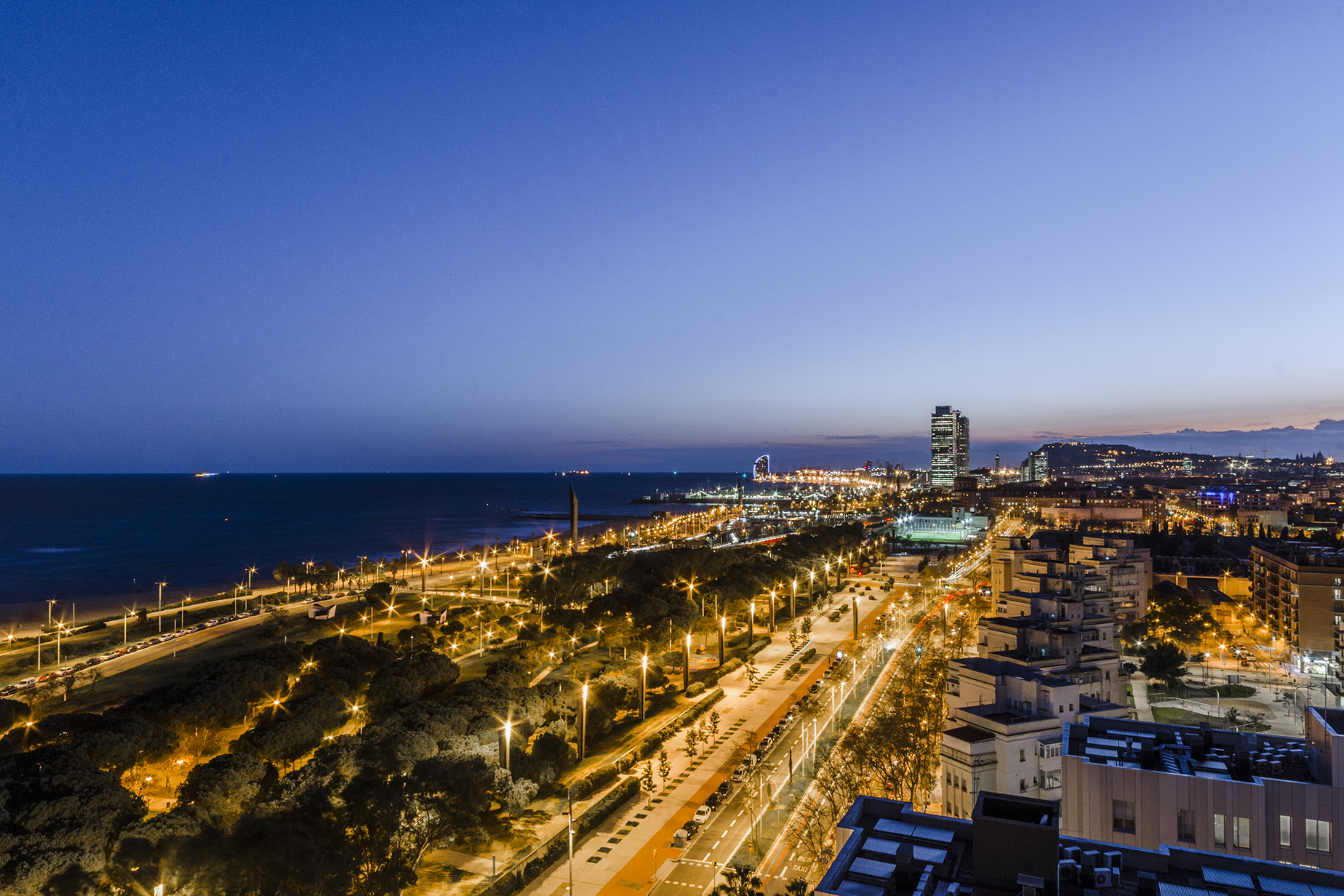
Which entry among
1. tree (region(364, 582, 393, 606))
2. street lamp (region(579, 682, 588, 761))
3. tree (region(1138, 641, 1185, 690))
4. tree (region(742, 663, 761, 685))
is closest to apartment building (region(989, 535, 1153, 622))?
tree (region(1138, 641, 1185, 690))

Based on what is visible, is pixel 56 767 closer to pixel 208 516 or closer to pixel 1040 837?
pixel 1040 837

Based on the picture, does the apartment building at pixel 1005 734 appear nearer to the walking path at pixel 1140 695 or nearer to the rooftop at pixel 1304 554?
the walking path at pixel 1140 695

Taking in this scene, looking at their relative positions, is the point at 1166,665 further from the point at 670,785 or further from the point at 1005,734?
the point at 670,785

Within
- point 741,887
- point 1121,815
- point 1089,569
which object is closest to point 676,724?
point 741,887

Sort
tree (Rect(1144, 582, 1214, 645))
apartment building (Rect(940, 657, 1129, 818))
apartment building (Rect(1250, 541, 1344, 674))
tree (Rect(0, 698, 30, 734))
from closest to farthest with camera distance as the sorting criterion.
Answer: apartment building (Rect(940, 657, 1129, 818)), tree (Rect(0, 698, 30, 734)), apartment building (Rect(1250, 541, 1344, 674)), tree (Rect(1144, 582, 1214, 645))

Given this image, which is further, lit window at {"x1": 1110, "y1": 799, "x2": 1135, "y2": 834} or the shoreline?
the shoreline

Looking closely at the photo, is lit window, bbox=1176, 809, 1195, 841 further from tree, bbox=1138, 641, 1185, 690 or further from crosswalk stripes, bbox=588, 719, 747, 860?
tree, bbox=1138, 641, 1185, 690
